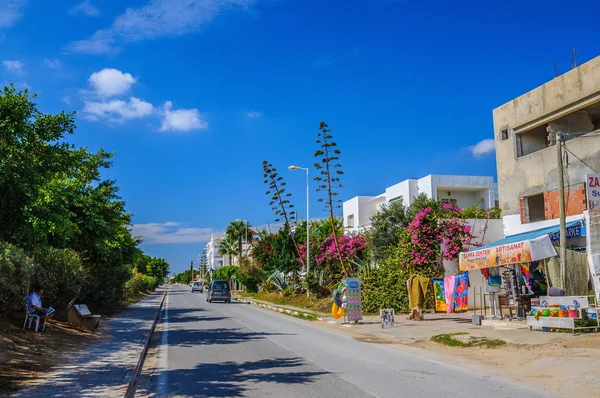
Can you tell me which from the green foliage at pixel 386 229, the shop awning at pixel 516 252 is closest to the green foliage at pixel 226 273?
the green foliage at pixel 386 229

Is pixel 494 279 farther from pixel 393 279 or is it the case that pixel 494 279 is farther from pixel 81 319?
pixel 81 319

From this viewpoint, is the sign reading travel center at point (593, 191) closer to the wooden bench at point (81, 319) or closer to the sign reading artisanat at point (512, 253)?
the sign reading artisanat at point (512, 253)

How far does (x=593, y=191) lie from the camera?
51.1ft

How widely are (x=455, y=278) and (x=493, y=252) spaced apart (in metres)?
5.86

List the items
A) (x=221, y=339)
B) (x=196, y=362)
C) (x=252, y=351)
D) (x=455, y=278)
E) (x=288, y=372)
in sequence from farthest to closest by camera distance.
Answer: (x=455, y=278)
(x=221, y=339)
(x=252, y=351)
(x=196, y=362)
(x=288, y=372)

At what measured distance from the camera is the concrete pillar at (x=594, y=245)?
50.1 feet

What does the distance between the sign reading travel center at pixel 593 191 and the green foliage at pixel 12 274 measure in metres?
16.2

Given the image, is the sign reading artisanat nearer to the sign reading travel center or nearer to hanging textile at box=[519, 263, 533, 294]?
the sign reading travel center

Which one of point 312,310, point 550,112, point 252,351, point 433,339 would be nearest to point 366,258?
point 312,310

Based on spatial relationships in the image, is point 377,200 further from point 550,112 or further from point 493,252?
point 493,252

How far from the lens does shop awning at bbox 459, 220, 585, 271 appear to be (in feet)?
49.4

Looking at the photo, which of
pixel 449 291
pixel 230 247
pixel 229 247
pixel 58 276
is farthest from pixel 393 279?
pixel 229 247

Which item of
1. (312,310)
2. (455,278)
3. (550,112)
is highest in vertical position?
(550,112)

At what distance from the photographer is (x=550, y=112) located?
68.4ft
